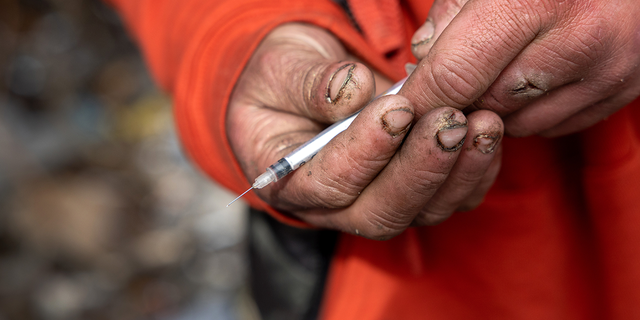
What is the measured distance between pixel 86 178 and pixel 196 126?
1.31 m

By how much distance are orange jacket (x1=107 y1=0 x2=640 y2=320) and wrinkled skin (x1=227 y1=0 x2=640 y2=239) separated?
10cm

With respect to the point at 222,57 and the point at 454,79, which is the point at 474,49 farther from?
the point at 222,57

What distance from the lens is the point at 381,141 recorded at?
546mm

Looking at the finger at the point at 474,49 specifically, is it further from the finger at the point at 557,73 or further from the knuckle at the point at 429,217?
the knuckle at the point at 429,217

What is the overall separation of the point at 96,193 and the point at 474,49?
1.86 m

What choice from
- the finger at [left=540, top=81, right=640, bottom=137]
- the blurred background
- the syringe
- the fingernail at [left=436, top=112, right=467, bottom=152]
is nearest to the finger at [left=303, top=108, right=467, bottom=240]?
the fingernail at [left=436, top=112, right=467, bottom=152]

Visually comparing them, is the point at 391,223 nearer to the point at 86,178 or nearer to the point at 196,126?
the point at 196,126

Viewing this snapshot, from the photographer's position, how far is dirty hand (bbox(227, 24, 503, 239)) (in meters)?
0.54

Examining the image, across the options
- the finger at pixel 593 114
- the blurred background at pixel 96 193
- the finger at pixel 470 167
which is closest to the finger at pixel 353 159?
the finger at pixel 470 167

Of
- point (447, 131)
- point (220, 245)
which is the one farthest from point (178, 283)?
point (447, 131)

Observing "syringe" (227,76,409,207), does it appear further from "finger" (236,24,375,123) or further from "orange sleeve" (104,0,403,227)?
"orange sleeve" (104,0,403,227)

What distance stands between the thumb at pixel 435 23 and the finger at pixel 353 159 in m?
0.17

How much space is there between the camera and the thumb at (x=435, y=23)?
24.6 inches

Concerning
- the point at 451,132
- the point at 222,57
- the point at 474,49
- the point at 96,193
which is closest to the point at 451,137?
the point at 451,132
